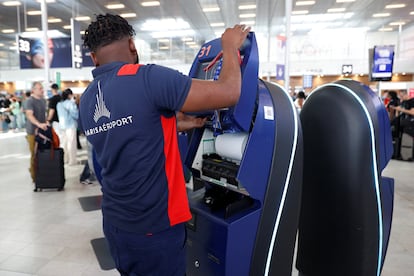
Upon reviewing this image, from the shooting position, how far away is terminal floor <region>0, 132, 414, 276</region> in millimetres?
2613

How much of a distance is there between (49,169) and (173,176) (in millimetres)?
4243

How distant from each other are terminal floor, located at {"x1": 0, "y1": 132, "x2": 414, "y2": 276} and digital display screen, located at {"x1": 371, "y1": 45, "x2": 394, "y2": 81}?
7.61 feet

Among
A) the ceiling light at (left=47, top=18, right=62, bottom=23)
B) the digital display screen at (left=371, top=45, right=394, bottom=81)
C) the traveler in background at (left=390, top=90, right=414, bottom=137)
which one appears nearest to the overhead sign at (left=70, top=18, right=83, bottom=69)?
the ceiling light at (left=47, top=18, right=62, bottom=23)

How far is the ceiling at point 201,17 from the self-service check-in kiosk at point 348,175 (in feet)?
30.5

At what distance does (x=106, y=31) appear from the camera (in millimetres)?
1169

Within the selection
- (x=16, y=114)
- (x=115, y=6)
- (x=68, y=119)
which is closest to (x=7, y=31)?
(x=16, y=114)

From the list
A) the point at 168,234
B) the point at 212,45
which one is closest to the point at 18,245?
the point at 168,234

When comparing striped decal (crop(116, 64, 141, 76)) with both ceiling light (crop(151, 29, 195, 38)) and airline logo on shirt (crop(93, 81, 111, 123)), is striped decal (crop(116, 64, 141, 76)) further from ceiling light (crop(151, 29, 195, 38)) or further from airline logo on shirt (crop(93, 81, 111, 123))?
ceiling light (crop(151, 29, 195, 38))

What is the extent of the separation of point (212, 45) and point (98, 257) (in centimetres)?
210

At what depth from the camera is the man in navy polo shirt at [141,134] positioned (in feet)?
3.56

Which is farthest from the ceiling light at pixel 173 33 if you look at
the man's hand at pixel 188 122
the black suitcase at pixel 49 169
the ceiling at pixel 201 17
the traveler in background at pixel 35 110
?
the man's hand at pixel 188 122

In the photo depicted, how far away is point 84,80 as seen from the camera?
722 inches

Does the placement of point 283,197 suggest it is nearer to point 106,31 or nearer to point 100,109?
point 100,109

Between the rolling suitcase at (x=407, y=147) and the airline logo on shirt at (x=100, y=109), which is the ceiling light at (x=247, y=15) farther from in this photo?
the airline logo on shirt at (x=100, y=109)
